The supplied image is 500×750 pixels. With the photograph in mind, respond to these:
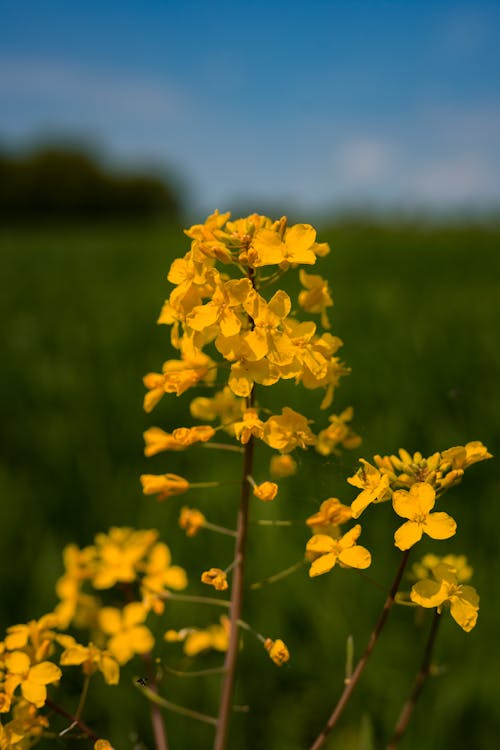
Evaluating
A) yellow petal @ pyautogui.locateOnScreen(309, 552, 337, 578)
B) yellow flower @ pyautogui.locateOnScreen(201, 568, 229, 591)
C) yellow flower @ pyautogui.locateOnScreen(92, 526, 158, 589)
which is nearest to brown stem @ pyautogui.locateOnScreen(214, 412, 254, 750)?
yellow flower @ pyautogui.locateOnScreen(201, 568, 229, 591)

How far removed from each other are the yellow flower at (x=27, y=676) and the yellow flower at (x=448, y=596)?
0.48 meters

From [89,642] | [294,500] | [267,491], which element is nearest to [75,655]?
[89,642]

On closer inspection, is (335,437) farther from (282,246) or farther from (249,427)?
(282,246)

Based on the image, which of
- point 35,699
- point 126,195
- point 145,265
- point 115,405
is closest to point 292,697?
point 35,699

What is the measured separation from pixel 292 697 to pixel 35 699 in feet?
3.08

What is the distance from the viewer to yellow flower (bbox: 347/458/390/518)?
2.74ft

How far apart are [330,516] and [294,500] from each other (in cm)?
112

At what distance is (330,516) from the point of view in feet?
3.20

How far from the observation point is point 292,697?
166cm

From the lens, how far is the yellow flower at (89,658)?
39.3 inches

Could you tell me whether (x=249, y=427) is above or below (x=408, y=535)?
above

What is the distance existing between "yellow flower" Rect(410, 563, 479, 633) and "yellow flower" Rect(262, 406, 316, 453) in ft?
0.75

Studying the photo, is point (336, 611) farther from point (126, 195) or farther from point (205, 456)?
point (126, 195)

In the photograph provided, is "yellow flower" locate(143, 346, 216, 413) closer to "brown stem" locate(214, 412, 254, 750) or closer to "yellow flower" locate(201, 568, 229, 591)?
"brown stem" locate(214, 412, 254, 750)
